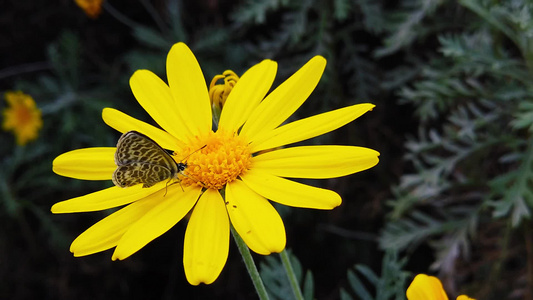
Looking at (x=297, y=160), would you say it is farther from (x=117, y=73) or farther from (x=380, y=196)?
(x=117, y=73)

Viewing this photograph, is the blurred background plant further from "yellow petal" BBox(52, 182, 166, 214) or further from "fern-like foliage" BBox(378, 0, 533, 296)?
"yellow petal" BBox(52, 182, 166, 214)

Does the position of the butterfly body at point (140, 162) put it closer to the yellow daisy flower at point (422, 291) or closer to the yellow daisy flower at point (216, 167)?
the yellow daisy flower at point (216, 167)

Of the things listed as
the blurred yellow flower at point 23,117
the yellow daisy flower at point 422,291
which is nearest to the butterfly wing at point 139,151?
the yellow daisy flower at point 422,291

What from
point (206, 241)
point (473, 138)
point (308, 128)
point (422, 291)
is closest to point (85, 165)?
point (206, 241)

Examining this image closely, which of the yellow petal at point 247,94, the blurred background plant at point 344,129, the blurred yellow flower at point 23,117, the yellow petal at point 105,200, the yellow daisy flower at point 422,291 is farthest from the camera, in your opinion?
the blurred yellow flower at point 23,117

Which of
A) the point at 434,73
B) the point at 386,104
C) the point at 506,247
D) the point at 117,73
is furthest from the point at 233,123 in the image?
the point at 117,73

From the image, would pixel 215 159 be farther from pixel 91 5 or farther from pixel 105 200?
pixel 91 5
